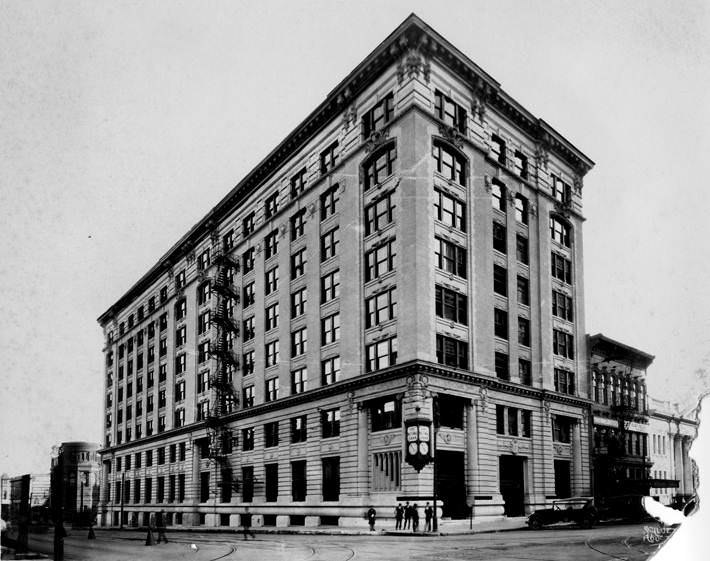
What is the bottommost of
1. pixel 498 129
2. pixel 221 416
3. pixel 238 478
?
pixel 238 478

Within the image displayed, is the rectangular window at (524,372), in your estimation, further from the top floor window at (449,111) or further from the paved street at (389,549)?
the top floor window at (449,111)

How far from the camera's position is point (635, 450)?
63.0 ft

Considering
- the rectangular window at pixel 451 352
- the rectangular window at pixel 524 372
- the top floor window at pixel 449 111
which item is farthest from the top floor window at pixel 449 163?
the rectangular window at pixel 524 372

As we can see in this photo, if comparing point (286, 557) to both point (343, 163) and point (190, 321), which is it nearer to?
point (343, 163)

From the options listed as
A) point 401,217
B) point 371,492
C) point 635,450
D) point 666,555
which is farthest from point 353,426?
point 666,555

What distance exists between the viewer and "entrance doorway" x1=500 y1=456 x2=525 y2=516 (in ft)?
110

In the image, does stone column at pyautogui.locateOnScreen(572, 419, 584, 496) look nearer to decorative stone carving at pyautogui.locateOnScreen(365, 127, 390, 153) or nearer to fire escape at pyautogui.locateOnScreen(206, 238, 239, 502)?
decorative stone carving at pyautogui.locateOnScreen(365, 127, 390, 153)

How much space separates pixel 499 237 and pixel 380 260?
6.07 m

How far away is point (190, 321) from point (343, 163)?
19.9 metres

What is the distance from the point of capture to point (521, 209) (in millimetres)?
29891

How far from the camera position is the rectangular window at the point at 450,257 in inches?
1336

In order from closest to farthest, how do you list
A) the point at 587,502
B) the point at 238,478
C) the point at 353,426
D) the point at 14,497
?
the point at 14,497 < the point at 587,502 < the point at 353,426 < the point at 238,478

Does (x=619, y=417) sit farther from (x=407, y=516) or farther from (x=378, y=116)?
(x=378, y=116)

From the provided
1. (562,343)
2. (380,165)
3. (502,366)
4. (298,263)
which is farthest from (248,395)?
(562,343)
